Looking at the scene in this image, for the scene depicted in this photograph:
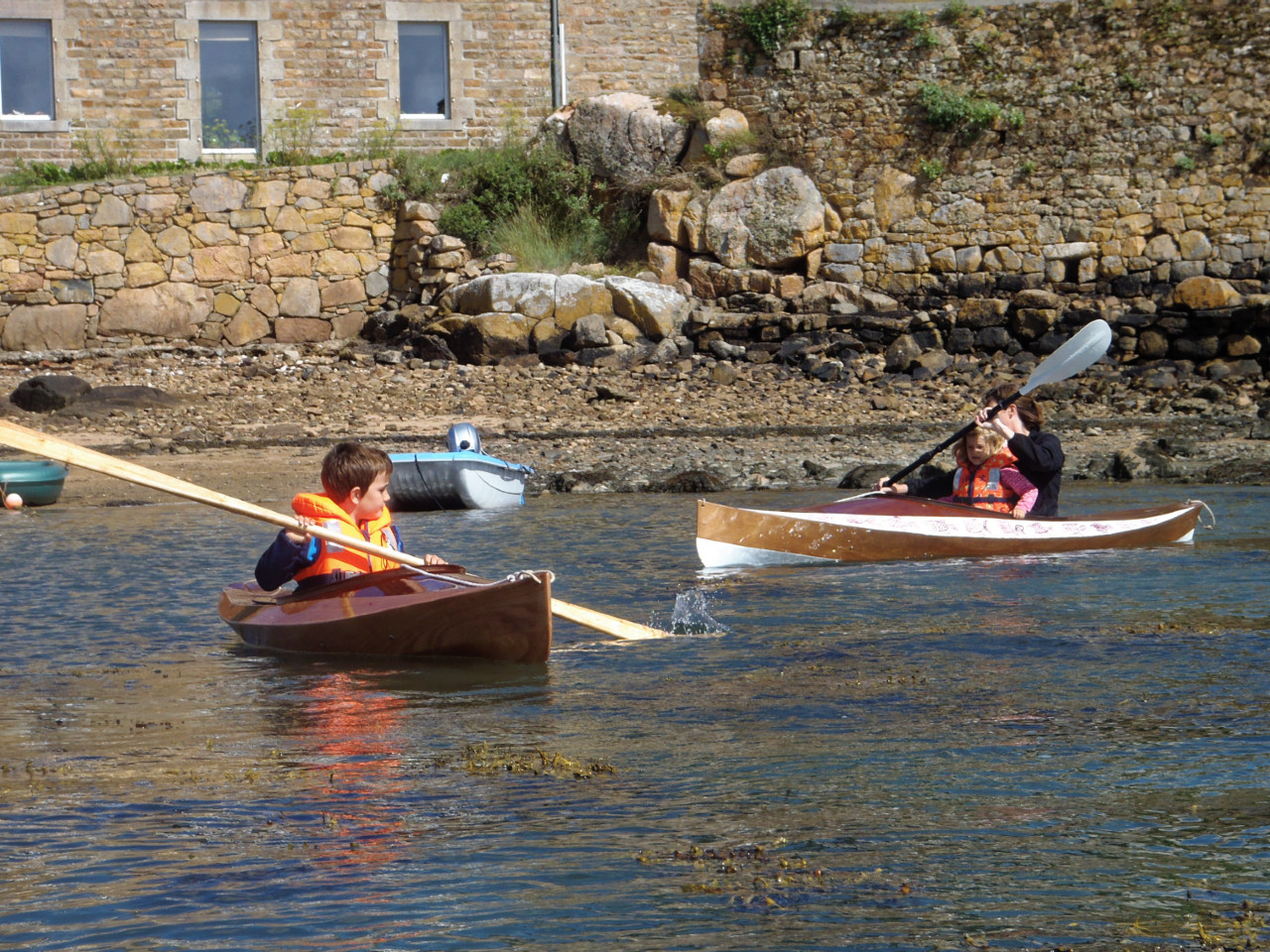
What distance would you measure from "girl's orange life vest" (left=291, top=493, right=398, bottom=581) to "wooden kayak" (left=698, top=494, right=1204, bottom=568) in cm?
288

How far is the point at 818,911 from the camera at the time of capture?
3285 millimetres

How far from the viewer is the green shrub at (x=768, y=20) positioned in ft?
67.5

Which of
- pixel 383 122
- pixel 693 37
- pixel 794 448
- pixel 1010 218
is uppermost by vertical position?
pixel 693 37

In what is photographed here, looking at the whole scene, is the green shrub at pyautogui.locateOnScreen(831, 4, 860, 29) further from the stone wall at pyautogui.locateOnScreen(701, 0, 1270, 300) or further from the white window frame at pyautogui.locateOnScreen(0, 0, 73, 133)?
the white window frame at pyautogui.locateOnScreen(0, 0, 73, 133)

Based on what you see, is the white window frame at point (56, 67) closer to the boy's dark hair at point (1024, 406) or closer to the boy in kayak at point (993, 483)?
the boy in kayak at point (993, 483)

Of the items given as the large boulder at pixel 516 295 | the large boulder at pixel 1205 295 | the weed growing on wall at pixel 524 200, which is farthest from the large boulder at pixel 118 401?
the large boulder at pixel 1205 295

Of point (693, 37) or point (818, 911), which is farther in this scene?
point (693, 37)

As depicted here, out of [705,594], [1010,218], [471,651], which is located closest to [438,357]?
[1010,218]

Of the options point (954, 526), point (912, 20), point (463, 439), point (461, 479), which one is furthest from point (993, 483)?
point (912, 20)

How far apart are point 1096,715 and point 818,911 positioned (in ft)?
7.63

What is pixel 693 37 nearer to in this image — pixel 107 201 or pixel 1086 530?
pixel 107 201

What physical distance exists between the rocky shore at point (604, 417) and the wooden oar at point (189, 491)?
6170 mm

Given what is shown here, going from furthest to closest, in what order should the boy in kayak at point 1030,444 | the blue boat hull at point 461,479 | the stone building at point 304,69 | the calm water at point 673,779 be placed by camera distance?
the stone building at point 304,69
the blue boat hull at point 461,479
the boy in kayak at point 1030,444
the calm water at point 673,779

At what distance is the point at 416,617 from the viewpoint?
20.3ft
